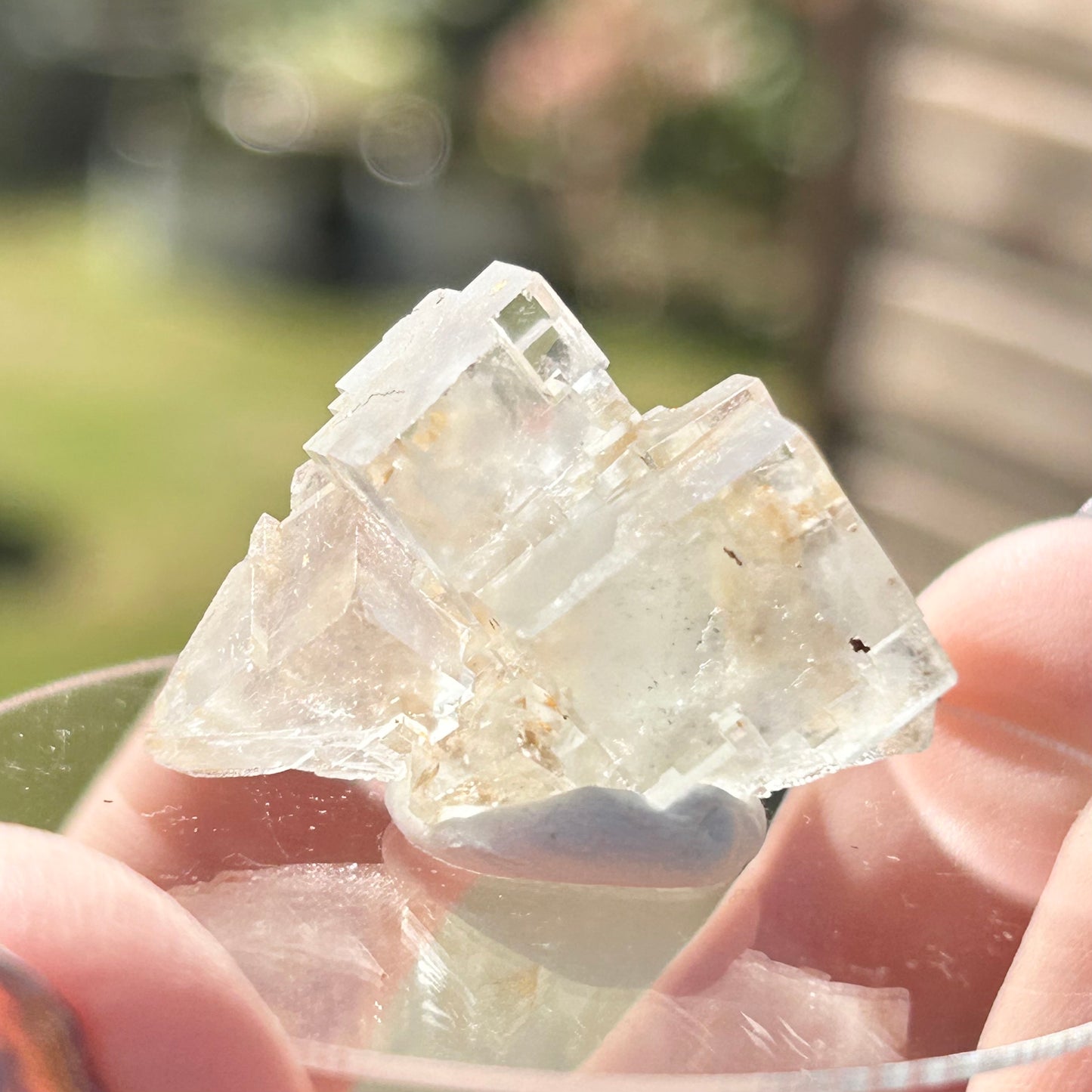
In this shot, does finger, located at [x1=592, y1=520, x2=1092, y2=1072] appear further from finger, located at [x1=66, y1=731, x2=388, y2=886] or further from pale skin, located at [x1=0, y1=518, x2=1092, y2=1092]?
finger, located at [x1=66, y1=731, x2=388, y2=886]

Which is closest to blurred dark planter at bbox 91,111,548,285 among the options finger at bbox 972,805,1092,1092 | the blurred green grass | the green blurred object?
the blurred green grass

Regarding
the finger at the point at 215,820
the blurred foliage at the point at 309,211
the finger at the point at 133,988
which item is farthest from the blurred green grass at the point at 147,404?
the finger at the point at 133,988

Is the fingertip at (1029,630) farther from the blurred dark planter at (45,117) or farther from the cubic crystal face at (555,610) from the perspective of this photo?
the blurred dark planter at (45,117)

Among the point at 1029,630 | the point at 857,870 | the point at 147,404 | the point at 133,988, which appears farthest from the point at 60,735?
the point at 147,404

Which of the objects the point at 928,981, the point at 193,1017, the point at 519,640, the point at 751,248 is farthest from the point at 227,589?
the point at 751,248

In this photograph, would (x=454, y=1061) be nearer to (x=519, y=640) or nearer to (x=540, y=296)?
(x=519, y=640)
